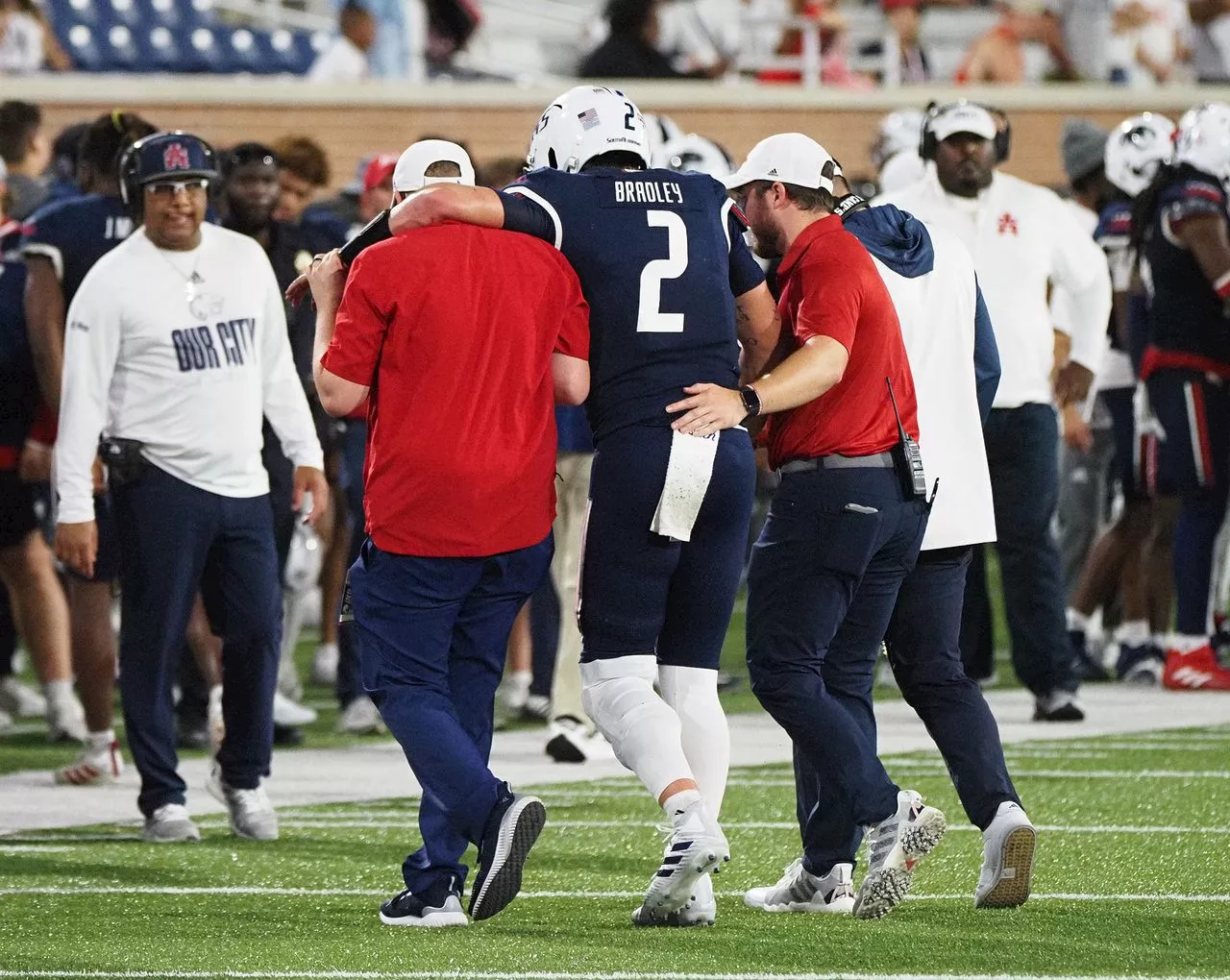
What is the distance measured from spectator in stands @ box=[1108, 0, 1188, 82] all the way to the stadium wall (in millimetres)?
817

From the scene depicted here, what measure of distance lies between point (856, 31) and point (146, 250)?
15844 mm

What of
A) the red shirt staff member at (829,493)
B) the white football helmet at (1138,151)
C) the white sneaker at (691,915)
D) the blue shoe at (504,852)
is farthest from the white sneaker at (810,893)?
the white football helmet at (1138,151)

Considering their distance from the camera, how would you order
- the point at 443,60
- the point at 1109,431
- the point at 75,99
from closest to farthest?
1. the point at 1109,431
2. the point at 75,99
3. the point at 443,60

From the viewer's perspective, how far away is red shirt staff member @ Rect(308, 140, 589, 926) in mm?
5621

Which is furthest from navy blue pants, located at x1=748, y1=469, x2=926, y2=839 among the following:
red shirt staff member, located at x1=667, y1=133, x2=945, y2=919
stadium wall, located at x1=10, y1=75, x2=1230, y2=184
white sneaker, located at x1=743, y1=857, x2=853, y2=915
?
stadium wall, located at x1=10, y1=75, x2=1230, y2=184

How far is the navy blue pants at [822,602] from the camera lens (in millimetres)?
5773

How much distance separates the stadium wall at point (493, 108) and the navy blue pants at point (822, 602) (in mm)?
12866

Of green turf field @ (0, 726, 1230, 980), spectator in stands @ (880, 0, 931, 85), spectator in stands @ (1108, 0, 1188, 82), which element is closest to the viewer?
green turf field @ (0, 726, 1230, 980)

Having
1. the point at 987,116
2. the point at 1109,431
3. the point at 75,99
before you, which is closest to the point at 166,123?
the point at 75,99

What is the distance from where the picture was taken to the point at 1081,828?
727cm

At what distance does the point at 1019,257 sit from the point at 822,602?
4147mm

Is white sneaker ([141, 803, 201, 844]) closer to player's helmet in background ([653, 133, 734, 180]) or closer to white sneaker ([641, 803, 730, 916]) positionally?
white sneaker ([641, 803, 730, 916])

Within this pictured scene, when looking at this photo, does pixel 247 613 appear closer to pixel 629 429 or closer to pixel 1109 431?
pixel 629 429

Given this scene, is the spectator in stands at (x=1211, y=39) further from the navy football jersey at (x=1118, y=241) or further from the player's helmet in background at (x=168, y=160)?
the player's helmet in background at (x=168, y=160)
